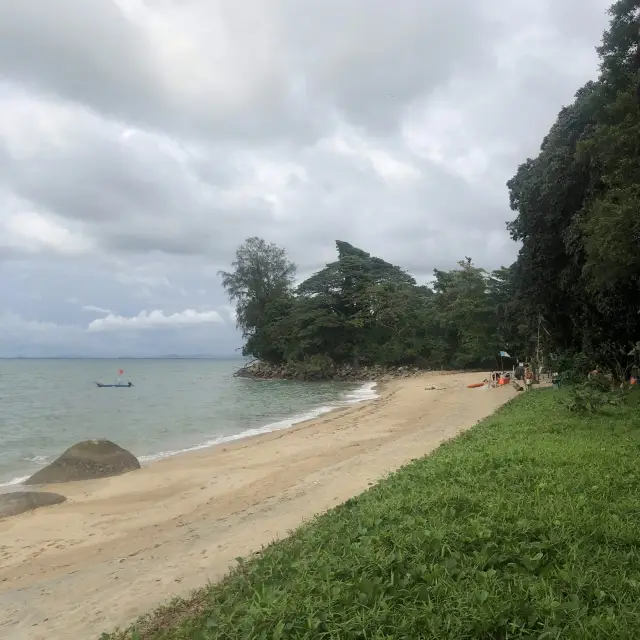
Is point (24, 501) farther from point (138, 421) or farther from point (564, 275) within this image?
point (564, 275)

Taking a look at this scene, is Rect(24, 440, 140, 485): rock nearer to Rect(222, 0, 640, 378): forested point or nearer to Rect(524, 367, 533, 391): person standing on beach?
Rect(222, 0, 640, 378): forested point

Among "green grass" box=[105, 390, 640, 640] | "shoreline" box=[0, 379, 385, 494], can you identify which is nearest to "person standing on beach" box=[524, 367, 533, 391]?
"shoreline" box=[0, 379, 385, 494]

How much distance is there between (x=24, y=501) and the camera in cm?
971

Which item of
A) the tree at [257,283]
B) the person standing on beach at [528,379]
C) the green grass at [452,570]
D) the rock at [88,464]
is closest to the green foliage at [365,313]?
the tree at [257,283]

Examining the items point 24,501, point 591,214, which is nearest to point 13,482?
point 24,501

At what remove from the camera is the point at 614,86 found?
12.0 meters

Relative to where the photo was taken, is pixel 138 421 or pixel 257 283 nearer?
pixel 138 421

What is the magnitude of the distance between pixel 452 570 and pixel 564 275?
53.0 ft

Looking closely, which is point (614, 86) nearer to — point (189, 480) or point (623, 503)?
point (623, 503)

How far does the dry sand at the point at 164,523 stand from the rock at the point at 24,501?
27cm

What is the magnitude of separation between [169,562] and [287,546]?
5.82 feet

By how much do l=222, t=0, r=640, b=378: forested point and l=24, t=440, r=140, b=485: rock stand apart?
12.1 meters

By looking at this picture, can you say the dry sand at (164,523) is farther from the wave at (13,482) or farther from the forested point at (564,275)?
the forested point at (564,275)

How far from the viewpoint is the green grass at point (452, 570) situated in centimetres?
323
